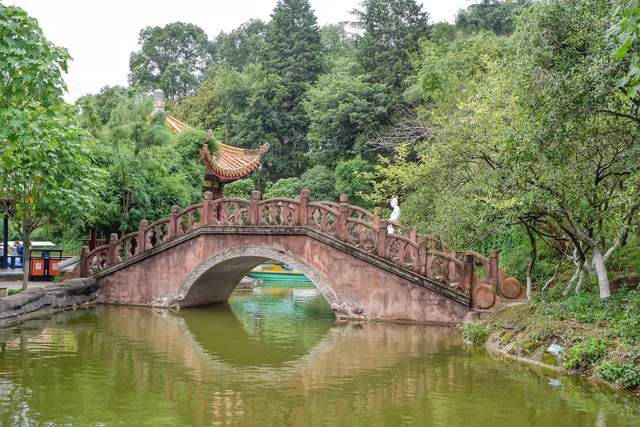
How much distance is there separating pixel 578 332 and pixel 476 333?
2.49m

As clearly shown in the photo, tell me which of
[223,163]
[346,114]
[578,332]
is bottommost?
[578,332]

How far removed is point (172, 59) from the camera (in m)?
49.9

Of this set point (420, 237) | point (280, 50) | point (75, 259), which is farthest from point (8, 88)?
point (280, 50)

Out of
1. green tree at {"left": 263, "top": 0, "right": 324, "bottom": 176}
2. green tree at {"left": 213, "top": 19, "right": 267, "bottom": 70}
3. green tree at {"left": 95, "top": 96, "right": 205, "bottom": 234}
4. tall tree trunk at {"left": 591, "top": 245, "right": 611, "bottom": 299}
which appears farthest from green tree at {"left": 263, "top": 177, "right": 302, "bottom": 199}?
green tree at {"left": 213, "top": 19, "right": 267, "bottom": 70}

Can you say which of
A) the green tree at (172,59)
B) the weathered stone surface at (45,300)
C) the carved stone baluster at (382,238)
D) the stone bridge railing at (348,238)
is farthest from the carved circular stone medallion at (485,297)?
the green tree at (172,59)

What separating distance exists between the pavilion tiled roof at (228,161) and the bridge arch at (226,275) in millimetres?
6278

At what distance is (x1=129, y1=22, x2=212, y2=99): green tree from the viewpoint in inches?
1841

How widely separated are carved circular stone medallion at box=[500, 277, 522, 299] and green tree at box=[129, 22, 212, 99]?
3567 centimetres

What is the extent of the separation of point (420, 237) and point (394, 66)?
45.9ft

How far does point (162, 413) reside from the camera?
7824 mm

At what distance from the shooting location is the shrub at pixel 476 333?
12508 mm

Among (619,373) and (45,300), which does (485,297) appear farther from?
(45,300)

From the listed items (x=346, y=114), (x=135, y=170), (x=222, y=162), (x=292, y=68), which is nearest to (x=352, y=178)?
(x=346, y=114)

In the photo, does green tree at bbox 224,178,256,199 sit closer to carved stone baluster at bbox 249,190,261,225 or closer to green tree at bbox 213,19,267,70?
carved stone baluster at bbox 249,190,261,225
